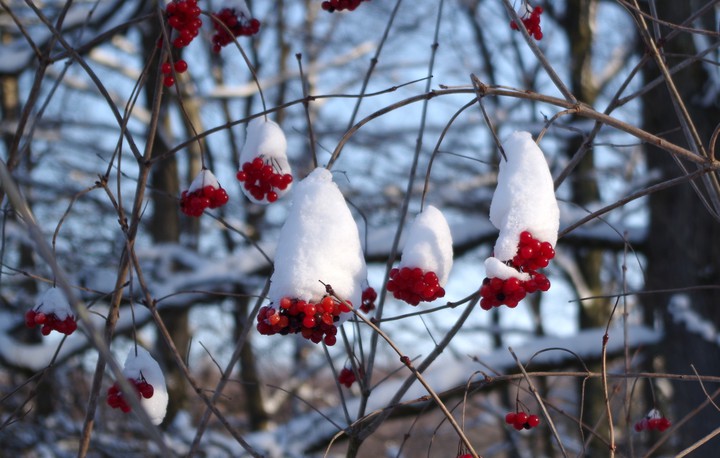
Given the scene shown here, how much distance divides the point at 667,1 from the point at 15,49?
4255 millimetres

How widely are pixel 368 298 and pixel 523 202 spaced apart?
0.70 metres

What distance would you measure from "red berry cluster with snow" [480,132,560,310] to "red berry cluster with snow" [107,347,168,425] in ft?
2.70

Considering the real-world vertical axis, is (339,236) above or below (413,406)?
below

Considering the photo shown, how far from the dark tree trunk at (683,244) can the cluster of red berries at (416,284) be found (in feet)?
12.1

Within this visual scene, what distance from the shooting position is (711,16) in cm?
520

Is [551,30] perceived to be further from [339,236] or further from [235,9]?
[339,236]

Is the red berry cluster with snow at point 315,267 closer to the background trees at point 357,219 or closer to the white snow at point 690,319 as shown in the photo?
the background trees at point 357,219

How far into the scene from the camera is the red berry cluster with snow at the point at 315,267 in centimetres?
133

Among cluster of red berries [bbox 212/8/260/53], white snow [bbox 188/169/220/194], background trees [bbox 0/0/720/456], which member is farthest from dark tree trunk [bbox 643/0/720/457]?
white snow [bbox 188/169/220/194]

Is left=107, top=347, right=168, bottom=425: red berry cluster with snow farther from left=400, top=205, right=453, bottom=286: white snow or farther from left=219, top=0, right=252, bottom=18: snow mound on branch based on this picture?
left=219, top=0, right=252, bottom=18: snow mound on branch

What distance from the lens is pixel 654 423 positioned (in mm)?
2100

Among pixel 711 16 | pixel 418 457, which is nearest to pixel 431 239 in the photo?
pixel 711 16

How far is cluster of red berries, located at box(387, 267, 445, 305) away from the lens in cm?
149

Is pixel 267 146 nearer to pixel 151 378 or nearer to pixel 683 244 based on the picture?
pixel 151 378
